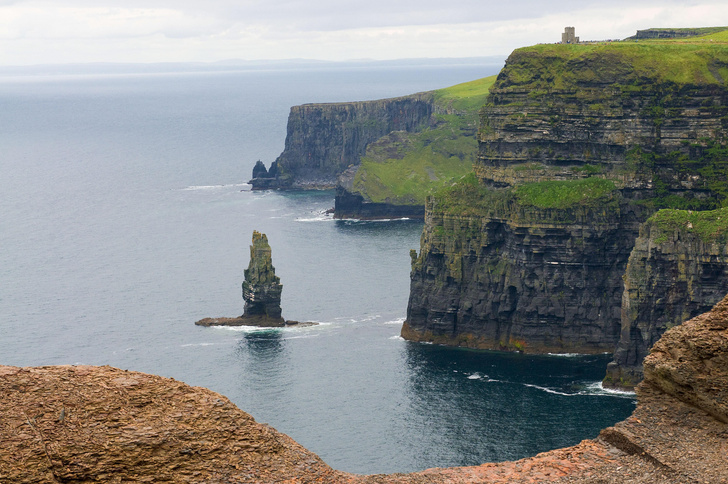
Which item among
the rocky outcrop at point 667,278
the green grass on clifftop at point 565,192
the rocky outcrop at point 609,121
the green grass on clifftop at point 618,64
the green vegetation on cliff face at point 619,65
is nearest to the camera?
the rocky outcrop at point 667,278

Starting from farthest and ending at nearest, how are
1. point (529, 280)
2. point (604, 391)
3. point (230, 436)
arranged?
point (529, 280)
point (604, 391)
point (230, 436)

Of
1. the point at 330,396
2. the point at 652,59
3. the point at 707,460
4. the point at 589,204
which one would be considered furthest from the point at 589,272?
the point at 707,460

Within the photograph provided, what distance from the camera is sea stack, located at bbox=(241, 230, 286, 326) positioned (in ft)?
582

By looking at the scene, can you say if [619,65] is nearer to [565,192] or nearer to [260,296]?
[565,192]

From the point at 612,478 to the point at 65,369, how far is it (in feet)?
60.7

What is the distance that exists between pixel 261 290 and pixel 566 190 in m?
44.0

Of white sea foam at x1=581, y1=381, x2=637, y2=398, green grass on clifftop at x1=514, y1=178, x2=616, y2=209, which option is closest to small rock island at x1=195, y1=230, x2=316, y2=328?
green grass on clifftop at x1=514, y1=178, x2=616, y2=209

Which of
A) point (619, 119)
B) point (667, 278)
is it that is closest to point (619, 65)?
point (619, 119)

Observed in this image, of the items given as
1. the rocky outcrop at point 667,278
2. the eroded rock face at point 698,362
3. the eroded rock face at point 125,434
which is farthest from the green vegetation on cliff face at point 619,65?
the eroded rock face at point 125,434

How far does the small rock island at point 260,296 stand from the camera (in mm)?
177250

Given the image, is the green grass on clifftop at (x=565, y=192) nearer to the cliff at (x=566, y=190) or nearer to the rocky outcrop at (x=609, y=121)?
the cliff at (x=566, y=190)

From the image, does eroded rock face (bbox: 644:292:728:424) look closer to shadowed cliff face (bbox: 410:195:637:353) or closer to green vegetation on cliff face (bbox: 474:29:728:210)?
shadowed cliff face (bbox: 410:195:637:353)

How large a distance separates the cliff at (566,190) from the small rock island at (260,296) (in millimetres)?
19531

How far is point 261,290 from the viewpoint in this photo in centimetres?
17762
